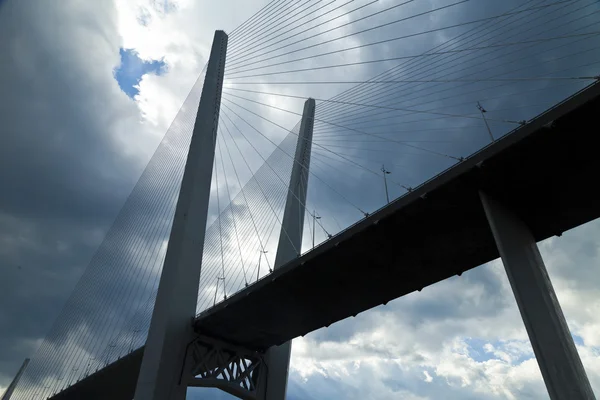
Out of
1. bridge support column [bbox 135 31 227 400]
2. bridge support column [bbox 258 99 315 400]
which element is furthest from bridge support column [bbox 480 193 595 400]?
bridge support column [bbox 135 31 227 400]

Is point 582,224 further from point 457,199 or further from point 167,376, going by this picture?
point 167,376

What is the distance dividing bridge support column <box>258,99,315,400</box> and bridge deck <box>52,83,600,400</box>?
1488 mm

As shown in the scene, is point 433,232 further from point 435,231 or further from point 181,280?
point 181,280

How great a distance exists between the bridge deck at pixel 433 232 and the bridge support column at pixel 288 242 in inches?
58.6

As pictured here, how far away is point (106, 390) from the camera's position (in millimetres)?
33406

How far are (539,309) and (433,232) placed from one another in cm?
376

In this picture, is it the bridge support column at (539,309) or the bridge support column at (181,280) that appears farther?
the bridge support column at (181,280)

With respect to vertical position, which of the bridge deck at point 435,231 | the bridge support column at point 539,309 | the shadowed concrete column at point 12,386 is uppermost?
the shadowed concrete column at point 12,386

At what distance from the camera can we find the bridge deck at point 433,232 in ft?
33.4

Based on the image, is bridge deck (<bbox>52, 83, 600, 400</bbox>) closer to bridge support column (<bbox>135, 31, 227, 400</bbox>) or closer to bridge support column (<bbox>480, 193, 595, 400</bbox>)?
bridge support column (<bbox>480, 193, 595, 400</bbox>)

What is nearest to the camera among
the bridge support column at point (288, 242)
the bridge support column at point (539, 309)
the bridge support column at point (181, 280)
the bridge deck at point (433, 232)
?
the bridge support column at point (539, 309)

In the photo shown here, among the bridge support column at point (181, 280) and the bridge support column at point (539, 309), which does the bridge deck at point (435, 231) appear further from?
the bridge support column at point (181, 280)

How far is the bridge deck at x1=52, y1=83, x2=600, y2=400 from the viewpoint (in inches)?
401

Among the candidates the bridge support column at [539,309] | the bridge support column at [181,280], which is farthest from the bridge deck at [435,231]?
the bridge support column at [181,280]
